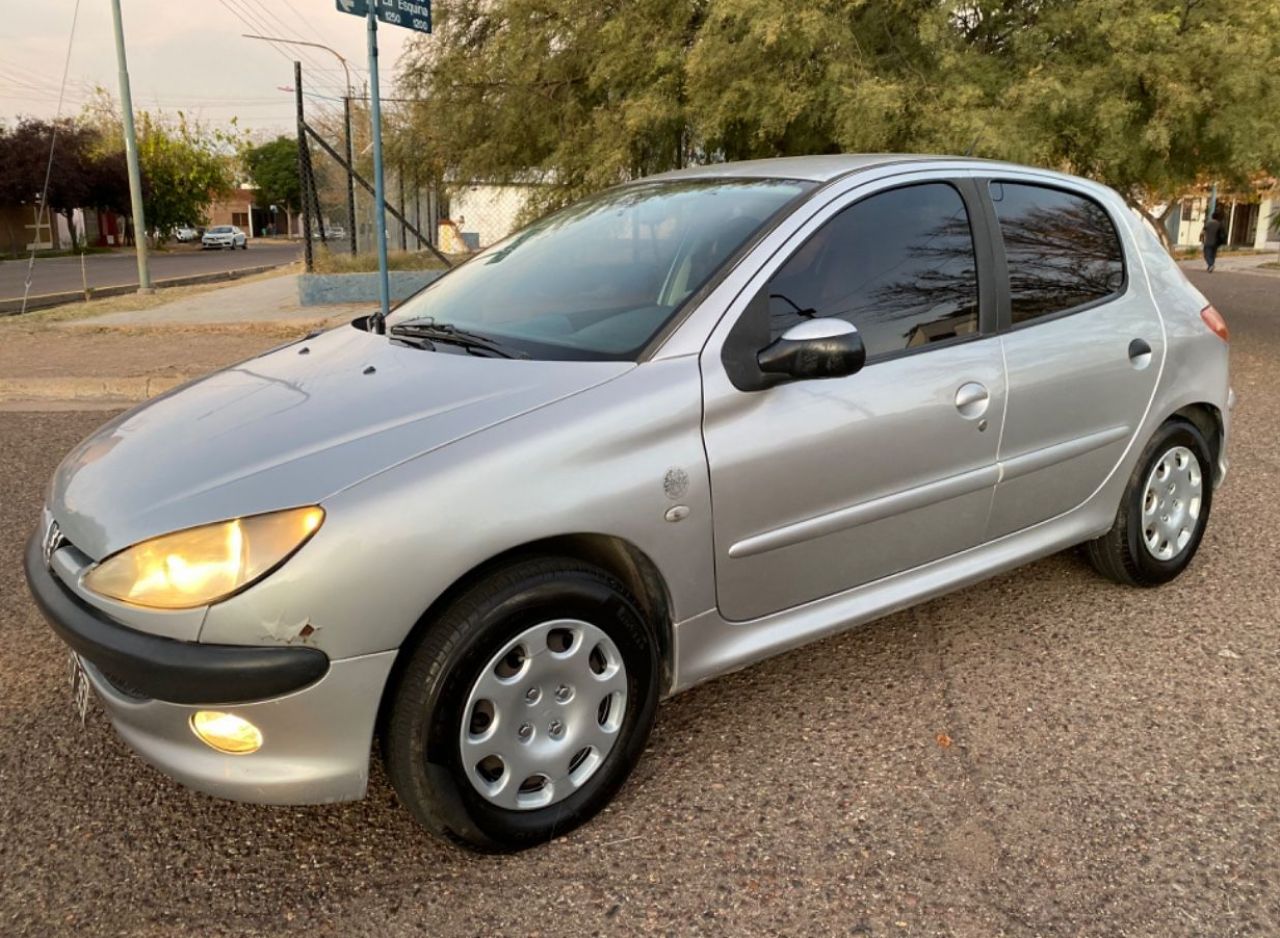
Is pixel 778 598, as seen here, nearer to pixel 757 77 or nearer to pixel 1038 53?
pixel 757 77

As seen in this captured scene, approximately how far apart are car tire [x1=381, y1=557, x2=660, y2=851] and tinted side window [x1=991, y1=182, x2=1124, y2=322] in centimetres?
179

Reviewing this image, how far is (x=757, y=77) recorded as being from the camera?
10406 mm

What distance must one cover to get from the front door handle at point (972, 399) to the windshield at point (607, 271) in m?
0.78

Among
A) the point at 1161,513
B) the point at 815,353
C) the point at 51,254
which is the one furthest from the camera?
the point at 51,254

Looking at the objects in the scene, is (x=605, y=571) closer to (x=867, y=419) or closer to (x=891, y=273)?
(x=867, y=419)

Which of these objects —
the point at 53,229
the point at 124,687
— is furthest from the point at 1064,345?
the point at 53,229

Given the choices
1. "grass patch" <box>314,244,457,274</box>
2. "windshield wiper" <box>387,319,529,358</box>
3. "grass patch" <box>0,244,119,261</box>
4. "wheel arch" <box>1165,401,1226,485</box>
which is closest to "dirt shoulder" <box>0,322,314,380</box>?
"grass patch" <box>314,244,457,274</box>

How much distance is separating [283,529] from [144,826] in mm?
1015

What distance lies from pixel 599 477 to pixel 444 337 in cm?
88

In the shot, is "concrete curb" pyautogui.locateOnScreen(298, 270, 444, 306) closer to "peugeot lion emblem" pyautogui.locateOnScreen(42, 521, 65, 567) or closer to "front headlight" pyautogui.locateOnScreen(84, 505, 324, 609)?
"peugeot lion emblem" pyautogui.locateOnScreen(42, 521, 65, 567)

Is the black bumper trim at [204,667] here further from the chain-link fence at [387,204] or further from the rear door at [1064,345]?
the chain-link fence at [387,204]

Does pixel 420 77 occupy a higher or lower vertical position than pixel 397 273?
higher

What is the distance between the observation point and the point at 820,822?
2615 mm

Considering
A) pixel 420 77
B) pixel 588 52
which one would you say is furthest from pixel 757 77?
pixel 420 77
